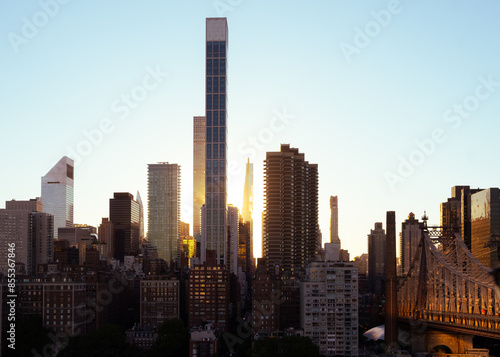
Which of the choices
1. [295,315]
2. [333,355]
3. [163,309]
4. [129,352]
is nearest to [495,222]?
[295,315]

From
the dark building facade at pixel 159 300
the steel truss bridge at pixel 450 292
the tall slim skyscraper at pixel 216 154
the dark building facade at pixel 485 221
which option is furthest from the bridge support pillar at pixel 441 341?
the tall slim skyscraper at pixel 216 154

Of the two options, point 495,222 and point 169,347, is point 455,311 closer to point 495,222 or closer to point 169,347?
point 169,347

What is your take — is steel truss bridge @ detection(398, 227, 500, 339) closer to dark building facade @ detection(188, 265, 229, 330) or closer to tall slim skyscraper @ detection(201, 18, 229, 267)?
dark building facade @ detection(188, 265, 229, 330)

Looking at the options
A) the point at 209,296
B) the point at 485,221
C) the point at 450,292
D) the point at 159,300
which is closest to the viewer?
the point at 450,292

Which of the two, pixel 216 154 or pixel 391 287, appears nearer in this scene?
pixel 391 287

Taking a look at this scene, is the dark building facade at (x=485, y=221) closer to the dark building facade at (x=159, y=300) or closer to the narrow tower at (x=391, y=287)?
the narrow tower at (x=391, y=287)

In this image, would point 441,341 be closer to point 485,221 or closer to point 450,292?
point 450,292

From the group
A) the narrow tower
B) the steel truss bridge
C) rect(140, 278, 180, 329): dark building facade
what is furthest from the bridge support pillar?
rect(140, 278, 180, 329): dark building facade

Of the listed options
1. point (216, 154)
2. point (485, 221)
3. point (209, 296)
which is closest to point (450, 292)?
point (209, 296)
